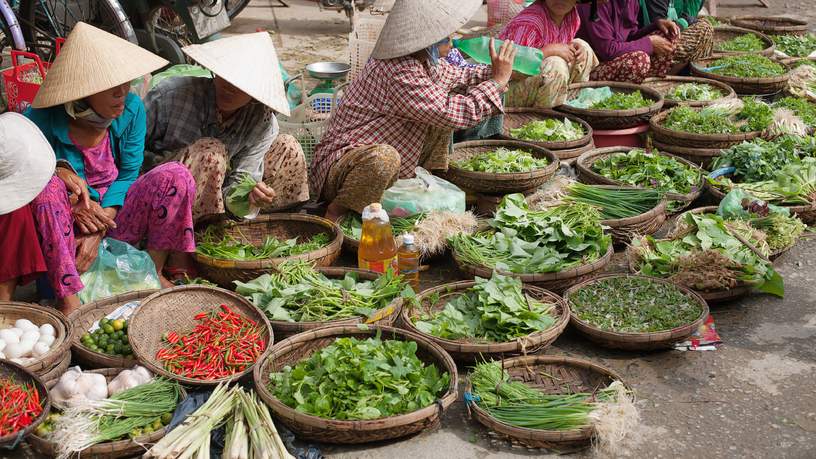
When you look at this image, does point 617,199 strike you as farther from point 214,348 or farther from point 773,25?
point 773,25

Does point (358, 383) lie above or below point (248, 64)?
below

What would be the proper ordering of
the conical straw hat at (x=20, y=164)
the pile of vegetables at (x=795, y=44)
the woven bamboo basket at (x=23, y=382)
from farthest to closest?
the pile of vegetables at (x=795, y=44) → the conical straw hat at (x=20, y=164) → the woven bamboo basket at (x=23, y=382)

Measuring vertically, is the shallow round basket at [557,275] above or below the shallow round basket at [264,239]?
above

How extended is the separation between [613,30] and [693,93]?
74 cm

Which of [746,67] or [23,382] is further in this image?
[746,67]

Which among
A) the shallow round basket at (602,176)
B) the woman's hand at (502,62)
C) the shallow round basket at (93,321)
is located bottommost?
the shallow round basket at (93,321)

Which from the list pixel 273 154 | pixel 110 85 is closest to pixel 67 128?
pixel 110 85

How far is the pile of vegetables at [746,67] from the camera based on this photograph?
21.4 ft

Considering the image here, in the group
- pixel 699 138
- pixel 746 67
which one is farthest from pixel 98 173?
pixel 746 67

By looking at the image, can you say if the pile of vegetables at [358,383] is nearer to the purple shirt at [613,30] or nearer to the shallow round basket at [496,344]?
the shallow round basket at [496,344]

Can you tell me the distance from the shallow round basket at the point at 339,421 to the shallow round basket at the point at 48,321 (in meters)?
0.68

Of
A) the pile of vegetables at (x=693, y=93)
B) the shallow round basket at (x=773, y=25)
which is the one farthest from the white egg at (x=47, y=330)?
the shallow round basket at (x=773, y=25)

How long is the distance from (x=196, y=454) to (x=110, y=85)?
1.53m

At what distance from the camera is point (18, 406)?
2684 millimetres
